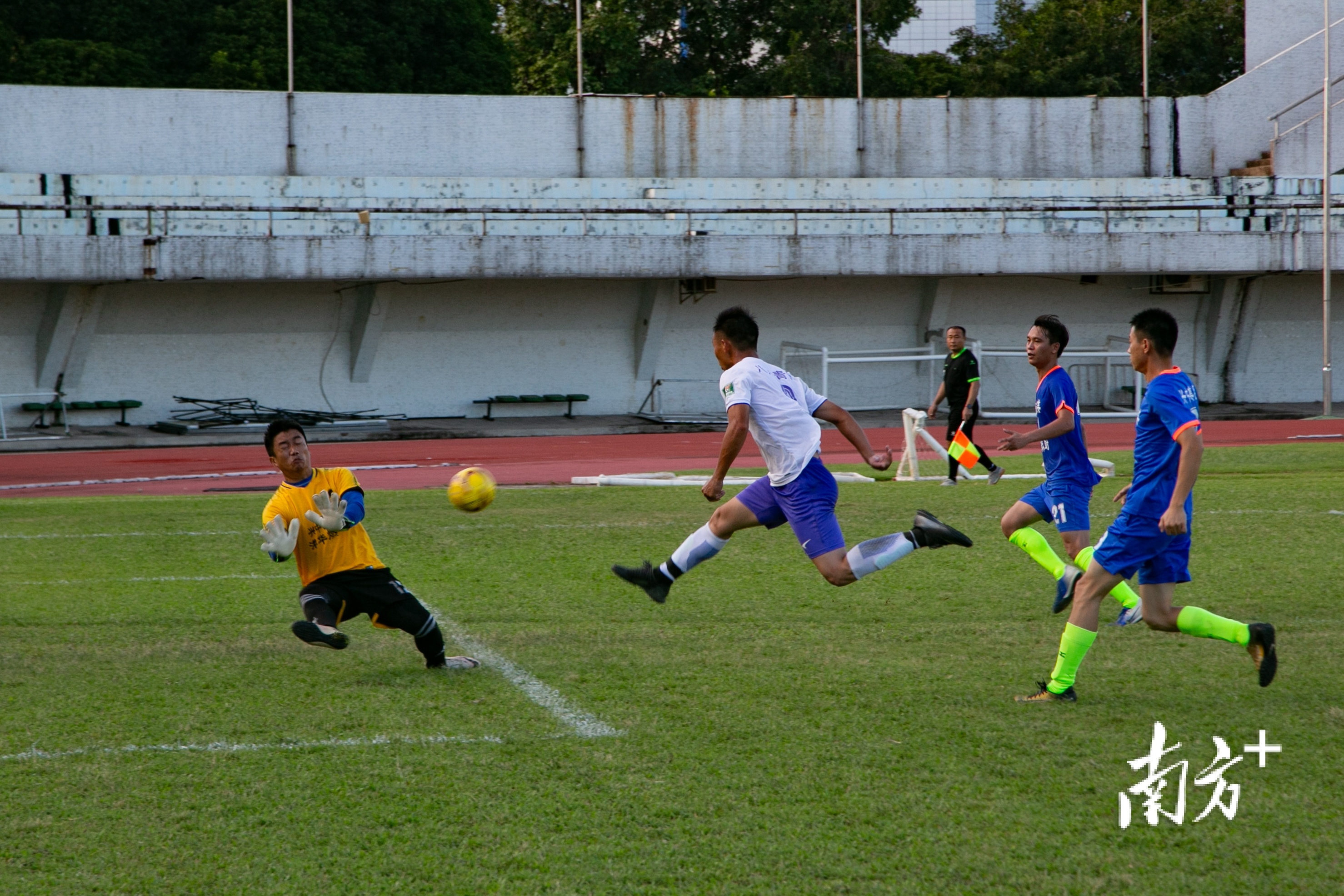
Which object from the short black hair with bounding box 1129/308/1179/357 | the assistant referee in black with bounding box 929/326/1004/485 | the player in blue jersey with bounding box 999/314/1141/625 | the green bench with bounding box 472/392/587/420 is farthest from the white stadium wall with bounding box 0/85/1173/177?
the short black hair with bounding box 1129/308/1179/357

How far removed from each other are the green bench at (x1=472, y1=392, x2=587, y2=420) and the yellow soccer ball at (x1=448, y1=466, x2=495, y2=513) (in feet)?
73.3

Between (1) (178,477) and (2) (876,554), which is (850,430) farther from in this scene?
(1) (178,477)

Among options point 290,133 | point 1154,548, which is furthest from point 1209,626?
point 290,133

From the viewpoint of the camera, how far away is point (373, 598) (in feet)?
21.2

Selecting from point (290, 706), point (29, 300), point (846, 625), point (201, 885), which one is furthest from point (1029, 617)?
point (29, 300)

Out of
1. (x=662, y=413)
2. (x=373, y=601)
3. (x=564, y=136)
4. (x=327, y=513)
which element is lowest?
(x=373, y=601)

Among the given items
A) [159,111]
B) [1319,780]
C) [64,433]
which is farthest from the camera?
[159,111]

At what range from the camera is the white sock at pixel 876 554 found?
23.2 ft

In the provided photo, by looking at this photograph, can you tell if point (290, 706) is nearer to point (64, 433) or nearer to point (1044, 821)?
point (1044, 821)

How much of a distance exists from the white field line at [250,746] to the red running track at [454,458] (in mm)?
11404

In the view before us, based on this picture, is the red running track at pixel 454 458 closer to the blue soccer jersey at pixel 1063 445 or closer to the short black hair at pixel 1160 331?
the blue soccer jersey at pixel 1063 445

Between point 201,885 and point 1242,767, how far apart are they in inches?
149

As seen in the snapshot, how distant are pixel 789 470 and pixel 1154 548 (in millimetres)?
2086

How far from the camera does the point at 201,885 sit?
3941 mm
